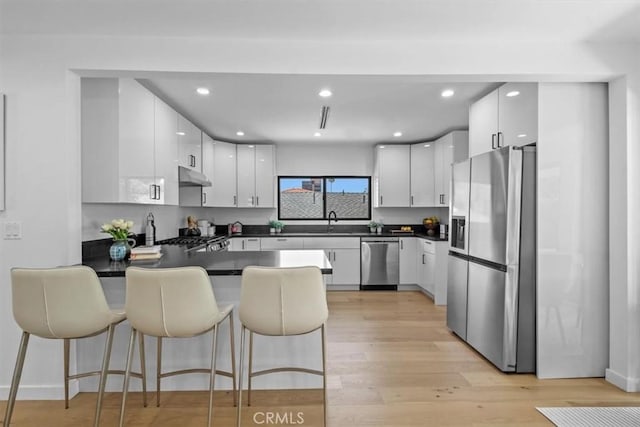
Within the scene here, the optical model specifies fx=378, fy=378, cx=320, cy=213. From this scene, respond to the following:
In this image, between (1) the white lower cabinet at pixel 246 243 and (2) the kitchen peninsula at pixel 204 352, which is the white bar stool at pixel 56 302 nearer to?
(2) the kitchen peninsula at pixel 204 352

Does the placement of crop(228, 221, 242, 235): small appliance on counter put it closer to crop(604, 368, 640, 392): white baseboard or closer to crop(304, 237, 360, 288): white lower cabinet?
crop(304, 237, 360, 288): white lower cabinet

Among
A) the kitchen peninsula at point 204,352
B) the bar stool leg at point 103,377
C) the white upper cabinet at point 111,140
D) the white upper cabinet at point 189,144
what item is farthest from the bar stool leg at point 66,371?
the white upper cabinet at point 189,144

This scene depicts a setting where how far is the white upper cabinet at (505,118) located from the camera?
9.66 ft

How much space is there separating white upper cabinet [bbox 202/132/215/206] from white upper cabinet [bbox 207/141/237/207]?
0.06 metres

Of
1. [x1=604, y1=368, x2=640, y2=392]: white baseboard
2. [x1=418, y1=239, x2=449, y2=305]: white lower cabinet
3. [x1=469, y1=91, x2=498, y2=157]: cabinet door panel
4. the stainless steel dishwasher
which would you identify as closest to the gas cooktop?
the stainless steel dishwasher

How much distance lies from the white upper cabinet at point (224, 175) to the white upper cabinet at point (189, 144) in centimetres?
77

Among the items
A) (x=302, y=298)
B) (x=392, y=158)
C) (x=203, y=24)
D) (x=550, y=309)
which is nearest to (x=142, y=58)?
(x=203, y=24)

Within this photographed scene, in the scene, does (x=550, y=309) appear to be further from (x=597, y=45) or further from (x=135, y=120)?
(x=135, y=120)

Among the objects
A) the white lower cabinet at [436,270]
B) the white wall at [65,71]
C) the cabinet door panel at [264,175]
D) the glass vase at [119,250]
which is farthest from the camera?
the cabinet door panel at [264,175]

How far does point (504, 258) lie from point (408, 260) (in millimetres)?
2921

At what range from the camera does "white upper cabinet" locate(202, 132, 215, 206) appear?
17.1 feet

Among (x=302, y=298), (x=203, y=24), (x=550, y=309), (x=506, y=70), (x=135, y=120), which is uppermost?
(x=203, y=24)

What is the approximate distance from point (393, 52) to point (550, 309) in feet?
7.25

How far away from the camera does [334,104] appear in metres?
3.98
